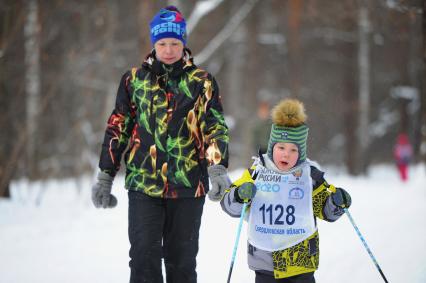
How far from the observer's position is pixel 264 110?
17.0 metres

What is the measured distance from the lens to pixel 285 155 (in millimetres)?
3424

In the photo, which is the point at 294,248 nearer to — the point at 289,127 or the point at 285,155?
the point at 285,155

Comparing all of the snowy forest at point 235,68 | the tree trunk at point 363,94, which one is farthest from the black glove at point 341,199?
the tree trunk at point 363,94

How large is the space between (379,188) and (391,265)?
6919 millimetres

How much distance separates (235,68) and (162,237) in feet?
53.6

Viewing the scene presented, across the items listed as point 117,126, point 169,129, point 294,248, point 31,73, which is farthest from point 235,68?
point 294,248

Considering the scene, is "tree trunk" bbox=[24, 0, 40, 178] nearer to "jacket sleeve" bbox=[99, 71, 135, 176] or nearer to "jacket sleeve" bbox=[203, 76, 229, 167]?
Answer: "jacket sleeve" bbox=[99, 71, 135, 176]

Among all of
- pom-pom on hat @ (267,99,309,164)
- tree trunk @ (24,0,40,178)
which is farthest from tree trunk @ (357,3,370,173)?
pom-pom on hat @ (267,99,309,164)

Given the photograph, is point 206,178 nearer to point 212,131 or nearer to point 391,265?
point 212,131

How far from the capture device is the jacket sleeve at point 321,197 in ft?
11.3

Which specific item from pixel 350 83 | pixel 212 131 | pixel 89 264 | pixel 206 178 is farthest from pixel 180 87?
pixel 350 83

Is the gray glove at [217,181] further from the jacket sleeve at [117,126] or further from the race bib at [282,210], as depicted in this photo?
the jacket sleeve at [117,126]

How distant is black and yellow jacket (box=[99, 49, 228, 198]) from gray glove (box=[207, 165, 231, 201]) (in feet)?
0.17

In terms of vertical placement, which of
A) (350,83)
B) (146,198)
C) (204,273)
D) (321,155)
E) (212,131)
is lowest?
(204,273)
